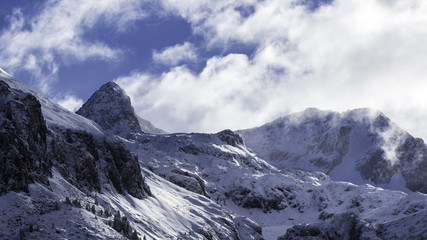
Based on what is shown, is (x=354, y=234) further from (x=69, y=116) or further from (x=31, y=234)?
(x=69, y=116)

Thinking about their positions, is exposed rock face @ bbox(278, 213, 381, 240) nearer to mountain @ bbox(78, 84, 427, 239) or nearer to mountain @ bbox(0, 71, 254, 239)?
mountain @ bbox(0, 71, 254, 239)

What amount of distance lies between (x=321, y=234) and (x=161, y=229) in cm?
2433

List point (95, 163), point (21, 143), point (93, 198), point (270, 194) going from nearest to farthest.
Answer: point (21, 143) < point (93, 198) < point (95, 163) < point (270, 194)


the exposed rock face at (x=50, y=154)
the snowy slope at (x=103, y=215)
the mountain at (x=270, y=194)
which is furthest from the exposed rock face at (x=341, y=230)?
the mountain at (x=270, y=194)

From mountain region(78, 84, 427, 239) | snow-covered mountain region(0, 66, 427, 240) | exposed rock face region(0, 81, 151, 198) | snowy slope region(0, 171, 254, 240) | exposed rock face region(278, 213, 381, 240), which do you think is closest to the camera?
snowy slope region(0, 171, 254, 240)

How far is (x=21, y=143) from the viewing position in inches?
1991

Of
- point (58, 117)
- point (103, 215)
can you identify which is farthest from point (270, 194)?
point (103, 215)

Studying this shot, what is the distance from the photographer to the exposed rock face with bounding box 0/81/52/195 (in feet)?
151

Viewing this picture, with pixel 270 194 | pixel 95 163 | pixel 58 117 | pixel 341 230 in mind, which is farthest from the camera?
pixel 270 194

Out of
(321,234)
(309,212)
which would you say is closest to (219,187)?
(309,212)

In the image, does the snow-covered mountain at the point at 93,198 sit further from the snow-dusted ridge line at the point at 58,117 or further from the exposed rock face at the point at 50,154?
the snow-dusted ridge line at the point at 58,117

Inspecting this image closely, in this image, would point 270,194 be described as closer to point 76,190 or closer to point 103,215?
point 76,190

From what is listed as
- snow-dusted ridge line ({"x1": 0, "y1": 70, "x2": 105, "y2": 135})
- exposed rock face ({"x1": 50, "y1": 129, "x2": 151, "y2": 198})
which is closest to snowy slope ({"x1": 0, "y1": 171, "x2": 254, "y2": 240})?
exposed rock face ({"x1": 50, "y1": 129, "x2": 151, "y2": 198})

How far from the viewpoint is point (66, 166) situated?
6359cm
